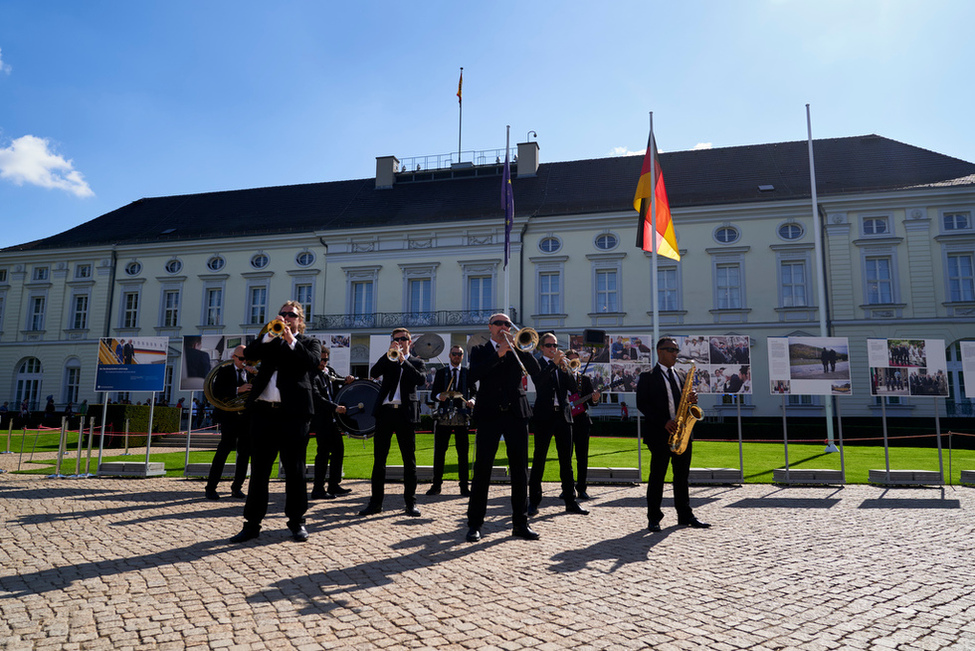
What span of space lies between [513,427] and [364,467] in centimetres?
659

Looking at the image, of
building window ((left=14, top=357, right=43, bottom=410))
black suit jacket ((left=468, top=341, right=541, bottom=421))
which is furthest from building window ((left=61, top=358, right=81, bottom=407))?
black suit jacket ((left=468, top=341, right=541, bottom=421))

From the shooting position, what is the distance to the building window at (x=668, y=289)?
2945 centimetres

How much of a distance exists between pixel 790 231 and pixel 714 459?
62.5 ft

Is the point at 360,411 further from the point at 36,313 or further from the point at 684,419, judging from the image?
the point at 36,313

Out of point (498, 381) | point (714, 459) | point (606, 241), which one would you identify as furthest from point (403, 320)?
point (498, 381)

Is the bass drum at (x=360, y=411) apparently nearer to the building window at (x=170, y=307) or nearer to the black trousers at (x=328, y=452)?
the black trousers at (x=328, y=452)

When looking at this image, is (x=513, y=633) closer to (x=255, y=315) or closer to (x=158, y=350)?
(x=158, y=350)

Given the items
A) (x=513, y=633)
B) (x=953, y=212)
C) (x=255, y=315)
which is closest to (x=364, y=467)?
(x=513, y=633)

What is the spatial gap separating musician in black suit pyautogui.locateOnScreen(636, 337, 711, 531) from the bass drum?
3.63 meters

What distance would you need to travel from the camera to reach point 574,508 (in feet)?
23.6

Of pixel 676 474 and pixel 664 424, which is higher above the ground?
pixel 664 424

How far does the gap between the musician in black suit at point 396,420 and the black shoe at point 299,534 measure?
52.9 inches

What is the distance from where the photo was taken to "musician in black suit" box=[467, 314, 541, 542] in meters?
5.63

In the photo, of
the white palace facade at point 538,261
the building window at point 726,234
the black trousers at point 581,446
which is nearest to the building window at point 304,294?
the white palace facade at point 538,261
